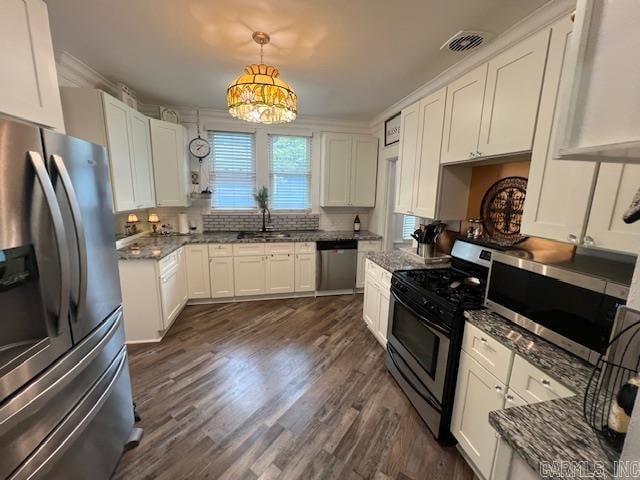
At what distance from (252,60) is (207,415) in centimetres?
303

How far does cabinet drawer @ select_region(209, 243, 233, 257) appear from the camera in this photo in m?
3.70

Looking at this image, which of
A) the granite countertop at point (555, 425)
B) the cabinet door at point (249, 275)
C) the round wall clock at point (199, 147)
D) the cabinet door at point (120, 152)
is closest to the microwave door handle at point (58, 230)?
the granite countertop at point (555, 425)

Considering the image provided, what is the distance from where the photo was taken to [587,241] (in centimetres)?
124

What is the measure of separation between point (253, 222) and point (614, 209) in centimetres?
405

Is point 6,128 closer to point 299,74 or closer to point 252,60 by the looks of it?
point 252,60

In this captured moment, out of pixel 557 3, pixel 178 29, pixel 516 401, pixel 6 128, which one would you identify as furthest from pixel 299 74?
pixel 516 401

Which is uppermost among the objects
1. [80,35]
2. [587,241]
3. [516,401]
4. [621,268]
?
[80,35]

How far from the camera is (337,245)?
411 centimetres

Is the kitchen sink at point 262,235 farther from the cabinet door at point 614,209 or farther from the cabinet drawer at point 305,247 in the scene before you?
the cabinet door at point 614,209

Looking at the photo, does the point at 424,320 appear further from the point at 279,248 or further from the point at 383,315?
the point at 279,248

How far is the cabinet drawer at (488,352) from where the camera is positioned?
52.7 inches

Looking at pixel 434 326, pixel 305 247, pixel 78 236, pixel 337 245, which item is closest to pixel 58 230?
pixel 78 236

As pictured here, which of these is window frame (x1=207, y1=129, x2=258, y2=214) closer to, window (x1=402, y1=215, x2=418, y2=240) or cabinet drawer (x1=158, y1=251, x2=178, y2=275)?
cabinet drawer (x1=158, y1=251, x2=178, y2=275)

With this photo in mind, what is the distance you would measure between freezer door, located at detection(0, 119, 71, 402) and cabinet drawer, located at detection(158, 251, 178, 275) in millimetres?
1832
